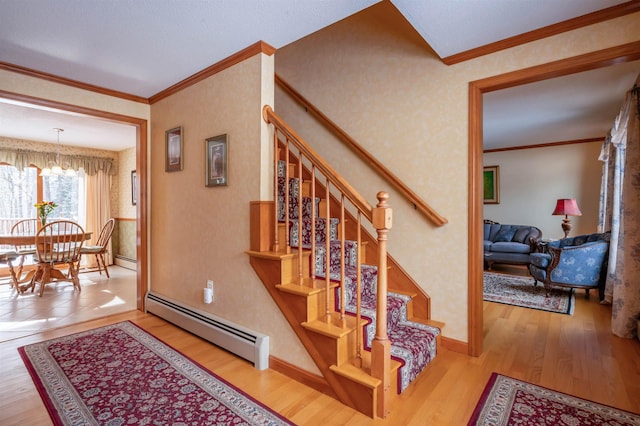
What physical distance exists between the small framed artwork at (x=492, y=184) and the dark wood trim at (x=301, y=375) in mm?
6173

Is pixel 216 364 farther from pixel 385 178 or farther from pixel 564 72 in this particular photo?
pixel 564 72

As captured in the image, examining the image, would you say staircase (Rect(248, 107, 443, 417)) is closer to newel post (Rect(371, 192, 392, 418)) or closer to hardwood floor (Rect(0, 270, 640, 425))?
newel post (Rect(371, 192, 392, 418))

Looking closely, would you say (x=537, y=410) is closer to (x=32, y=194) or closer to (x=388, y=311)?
(x=388, y=311)

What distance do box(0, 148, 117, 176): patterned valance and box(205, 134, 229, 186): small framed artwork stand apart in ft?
15.4

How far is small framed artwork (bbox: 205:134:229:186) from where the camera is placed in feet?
8.12

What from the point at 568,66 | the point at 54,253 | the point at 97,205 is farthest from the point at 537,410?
the point at 97,205

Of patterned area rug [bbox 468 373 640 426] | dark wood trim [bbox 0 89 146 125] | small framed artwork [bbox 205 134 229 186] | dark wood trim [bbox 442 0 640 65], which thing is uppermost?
dark wood trim [bbox 442 0 640 65]

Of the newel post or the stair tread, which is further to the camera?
the stair tread

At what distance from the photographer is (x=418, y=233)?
256 centimetres

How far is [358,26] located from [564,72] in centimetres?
177

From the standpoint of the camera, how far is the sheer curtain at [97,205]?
5.95 meters

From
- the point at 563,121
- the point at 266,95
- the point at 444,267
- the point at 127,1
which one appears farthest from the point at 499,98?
the point at 127,1

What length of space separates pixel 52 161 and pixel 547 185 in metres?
9.07

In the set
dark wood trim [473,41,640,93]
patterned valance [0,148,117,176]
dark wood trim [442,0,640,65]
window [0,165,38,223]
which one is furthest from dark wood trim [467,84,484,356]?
window [0,165,38,223]
